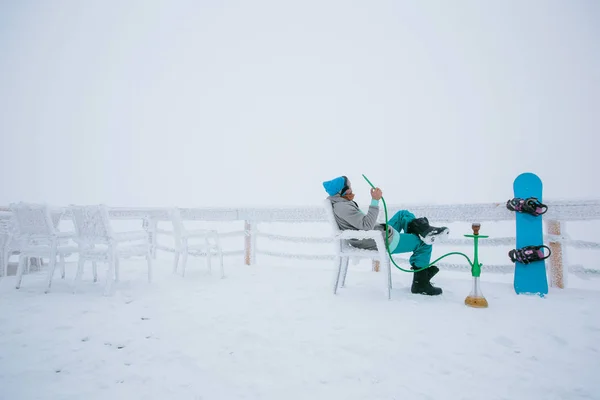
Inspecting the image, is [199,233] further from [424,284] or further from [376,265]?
[424,284]

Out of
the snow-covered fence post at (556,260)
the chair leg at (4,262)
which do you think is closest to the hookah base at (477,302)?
the snow-covered fence post at (556,260)

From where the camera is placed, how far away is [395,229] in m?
3.93

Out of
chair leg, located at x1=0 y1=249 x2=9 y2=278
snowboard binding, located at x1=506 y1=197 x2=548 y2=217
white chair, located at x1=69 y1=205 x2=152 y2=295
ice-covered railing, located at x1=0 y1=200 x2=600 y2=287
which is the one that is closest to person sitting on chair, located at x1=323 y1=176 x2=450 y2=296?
ice-covered railing, located at x1=0 y1=200 x2=600 y2=287

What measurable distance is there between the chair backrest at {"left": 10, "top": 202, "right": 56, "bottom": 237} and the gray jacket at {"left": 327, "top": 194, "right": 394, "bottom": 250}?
3.75m

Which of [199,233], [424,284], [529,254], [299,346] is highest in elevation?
[199,233]

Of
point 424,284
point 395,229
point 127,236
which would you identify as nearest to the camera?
point 424,284

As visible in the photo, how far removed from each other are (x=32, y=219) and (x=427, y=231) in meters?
5.13

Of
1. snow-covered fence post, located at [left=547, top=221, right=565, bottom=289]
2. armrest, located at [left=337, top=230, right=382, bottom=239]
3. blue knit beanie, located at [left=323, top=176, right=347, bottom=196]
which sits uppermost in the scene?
blue knit beanie, located at [left=323, top=176, right=347, bottom=196]

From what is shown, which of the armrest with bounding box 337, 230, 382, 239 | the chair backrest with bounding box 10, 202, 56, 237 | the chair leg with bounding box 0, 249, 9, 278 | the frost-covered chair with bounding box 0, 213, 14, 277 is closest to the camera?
the armrest with bounding box 337, 230, 382, 239

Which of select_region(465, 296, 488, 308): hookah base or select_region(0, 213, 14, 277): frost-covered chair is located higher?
select_region(0, 213, 14, 277): frost-covered chair

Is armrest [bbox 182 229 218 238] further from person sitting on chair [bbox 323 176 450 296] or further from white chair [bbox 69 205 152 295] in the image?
person sitting on chair [bbox 323 176 450 296]

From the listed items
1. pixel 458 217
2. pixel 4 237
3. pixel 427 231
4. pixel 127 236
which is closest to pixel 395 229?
pixel 427 231

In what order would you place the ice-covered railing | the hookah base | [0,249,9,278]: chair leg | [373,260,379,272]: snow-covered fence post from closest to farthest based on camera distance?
the hookah base, the ice-covered railing, [0,249,9,278]: chair leg, [373,260,379,272]: snow-covered fence post

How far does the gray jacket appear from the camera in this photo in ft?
11.7
